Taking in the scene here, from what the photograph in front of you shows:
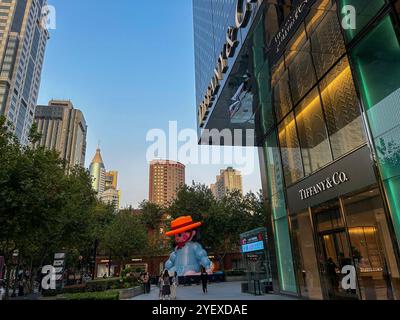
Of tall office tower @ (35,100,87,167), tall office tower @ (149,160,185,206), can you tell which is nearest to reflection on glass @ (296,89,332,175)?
tall office tower @ (149,160,185,206)

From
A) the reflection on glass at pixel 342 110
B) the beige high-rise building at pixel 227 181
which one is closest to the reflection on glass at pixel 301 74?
the reflection on glass at pixel 342 110

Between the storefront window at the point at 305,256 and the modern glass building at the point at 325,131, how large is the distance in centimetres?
5

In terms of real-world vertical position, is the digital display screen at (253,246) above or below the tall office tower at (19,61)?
below

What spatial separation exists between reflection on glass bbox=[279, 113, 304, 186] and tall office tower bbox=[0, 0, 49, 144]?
106 metres

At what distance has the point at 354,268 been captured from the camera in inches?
414

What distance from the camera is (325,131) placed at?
1223 centimetres

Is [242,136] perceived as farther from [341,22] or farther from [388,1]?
[388,1]

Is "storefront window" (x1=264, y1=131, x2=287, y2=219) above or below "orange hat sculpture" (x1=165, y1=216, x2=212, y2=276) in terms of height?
above

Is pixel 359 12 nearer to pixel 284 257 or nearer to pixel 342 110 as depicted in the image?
pixel 342 110

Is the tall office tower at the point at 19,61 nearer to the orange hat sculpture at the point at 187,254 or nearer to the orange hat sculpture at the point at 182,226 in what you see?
the orange hat sculpture at the point at 182,226

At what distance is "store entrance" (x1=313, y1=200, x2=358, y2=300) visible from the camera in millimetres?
11078

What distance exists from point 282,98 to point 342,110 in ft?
14.8

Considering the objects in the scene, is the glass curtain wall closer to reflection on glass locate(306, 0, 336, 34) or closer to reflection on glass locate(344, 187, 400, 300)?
reflection on glass locate(306, 0, 336, 34)

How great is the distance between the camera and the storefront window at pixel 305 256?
12844 mm
